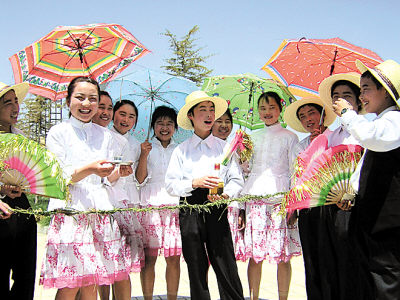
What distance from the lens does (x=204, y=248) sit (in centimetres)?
383

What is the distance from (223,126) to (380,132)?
8.91ft

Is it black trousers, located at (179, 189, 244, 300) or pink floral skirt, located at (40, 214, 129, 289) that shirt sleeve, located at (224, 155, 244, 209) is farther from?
pink floral skirt, located at (40, 214, 129, 289)

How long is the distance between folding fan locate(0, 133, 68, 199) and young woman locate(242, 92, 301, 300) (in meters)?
2.17

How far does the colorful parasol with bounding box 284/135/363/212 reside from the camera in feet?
10.5

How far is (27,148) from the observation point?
3217 millimetres

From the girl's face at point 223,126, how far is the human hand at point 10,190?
265cm

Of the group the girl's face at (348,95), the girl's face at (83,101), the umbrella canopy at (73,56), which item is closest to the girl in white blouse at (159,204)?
the umbrella canopy at (73,56)

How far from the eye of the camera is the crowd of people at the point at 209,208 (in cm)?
287

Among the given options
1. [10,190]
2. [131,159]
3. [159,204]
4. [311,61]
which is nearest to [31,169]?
[10,190]

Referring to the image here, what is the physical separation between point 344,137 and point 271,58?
1.64 meters

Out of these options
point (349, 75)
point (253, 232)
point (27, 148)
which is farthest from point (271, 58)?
point (27, 148)

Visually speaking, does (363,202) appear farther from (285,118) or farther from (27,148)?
(27,148)

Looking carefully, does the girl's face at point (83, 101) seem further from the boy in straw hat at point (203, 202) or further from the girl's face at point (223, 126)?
the girl's face at point (223, 126)

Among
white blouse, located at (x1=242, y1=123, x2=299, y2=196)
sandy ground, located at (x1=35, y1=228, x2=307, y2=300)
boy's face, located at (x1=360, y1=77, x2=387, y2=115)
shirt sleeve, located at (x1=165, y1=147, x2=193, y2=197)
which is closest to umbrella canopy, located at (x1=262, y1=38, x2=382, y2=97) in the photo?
white blouse, located at (x1=242, y1=123, x2=299, y2=196)
